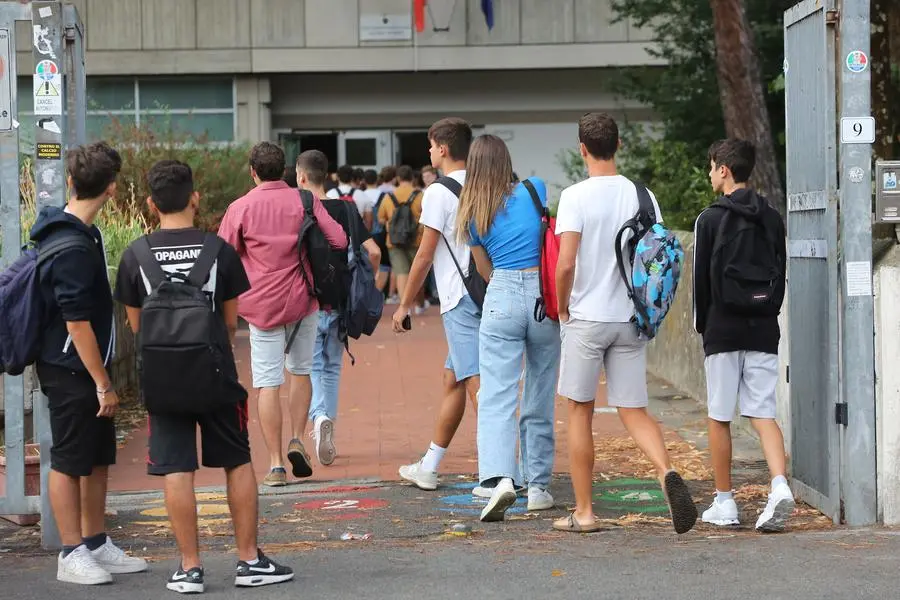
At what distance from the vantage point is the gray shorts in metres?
6.61

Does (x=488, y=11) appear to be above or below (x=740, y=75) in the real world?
above

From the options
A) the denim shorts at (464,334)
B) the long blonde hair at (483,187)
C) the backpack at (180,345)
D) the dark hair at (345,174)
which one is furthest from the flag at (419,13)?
the backpack at (180,345)

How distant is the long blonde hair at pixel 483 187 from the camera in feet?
23.2

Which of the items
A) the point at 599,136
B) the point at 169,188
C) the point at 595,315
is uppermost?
the point at 599,136

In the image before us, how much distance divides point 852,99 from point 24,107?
25.1 meters

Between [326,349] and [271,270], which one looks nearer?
[271,270]

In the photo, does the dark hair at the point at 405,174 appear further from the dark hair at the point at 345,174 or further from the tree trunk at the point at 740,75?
the tree trunk at the point at 740,75

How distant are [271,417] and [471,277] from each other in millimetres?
1487

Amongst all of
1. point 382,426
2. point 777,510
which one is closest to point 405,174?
point 382,426

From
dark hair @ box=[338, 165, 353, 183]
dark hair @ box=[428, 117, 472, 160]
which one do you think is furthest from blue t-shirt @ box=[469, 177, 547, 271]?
dark hair @ box=[338, 165, 353, 183]

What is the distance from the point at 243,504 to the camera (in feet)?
18.7

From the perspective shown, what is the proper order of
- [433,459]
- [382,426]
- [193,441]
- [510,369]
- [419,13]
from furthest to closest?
[419,13], [382,426], [433,459], [510,369], [193,441]

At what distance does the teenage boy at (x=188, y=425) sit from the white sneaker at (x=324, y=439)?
9.53 ft

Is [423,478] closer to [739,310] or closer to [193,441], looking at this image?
[739,310]
